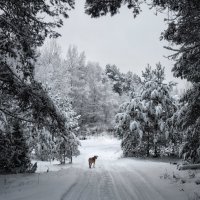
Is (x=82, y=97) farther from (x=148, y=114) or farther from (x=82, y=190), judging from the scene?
(x=82, y=190)

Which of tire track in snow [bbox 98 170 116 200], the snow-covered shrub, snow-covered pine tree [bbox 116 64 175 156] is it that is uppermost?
snow-covered pine tree [bbox 116 64 175 156]

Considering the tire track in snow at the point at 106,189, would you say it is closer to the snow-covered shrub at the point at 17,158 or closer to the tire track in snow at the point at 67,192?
the tire track in snow at the point at 67,192

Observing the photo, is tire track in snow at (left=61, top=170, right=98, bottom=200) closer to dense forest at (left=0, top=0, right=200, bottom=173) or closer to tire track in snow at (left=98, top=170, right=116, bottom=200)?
tire track in snow at (left=98, top=170, right=116, bottom=200)

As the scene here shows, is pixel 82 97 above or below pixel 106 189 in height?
above

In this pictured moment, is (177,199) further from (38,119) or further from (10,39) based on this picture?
(10,39)

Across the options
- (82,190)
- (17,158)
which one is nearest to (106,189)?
(82,190)

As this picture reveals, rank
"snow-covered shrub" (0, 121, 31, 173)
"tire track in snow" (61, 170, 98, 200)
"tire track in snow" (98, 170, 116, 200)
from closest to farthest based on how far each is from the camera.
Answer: "tire track in snow" (61, 170, 98, 200) < "tire track in snow" (98, 170, 116, 200) < "snow-covered shrub" (0, 121, 31, 173)

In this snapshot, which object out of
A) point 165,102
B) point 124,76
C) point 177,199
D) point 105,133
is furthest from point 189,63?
point 105,133

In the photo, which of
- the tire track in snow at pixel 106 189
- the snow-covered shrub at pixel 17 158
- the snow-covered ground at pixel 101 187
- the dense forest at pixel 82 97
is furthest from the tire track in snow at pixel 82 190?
the snow-covered shrub at pixel 17 158

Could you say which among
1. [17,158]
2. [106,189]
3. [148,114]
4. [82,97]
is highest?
[82,97]

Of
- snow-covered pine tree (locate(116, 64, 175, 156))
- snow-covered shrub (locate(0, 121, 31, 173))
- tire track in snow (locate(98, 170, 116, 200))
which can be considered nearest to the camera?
tire track in snow (locate(98, 170, 116, 200))

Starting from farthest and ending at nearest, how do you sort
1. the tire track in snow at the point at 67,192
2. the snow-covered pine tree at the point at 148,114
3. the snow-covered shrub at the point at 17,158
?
the snow-covered pine tree at the point at 148,114
the snow-covered shrub at the point at 17,158
the tire track in snow at the point at 67,192

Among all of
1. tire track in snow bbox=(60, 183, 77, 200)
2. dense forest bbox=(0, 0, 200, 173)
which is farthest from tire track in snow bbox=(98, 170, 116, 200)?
dense forest bbox=(0, 0, 200, 173)

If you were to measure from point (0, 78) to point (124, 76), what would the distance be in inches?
963
